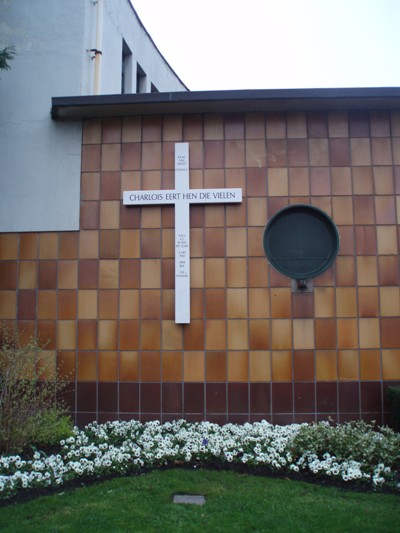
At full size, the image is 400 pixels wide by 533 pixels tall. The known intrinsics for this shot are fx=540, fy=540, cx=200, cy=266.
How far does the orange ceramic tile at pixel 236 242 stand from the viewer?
8.24 metres

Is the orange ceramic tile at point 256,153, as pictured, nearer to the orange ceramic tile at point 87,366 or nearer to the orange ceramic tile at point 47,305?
the orange ceramic tile at point 47,305

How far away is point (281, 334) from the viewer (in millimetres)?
8109

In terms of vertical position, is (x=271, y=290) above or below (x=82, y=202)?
below

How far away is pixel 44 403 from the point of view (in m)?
7.67

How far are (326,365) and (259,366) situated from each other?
1.00m

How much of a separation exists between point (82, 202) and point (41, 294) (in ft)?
5.17

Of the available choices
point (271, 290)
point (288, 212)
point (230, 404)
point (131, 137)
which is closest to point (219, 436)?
point (230, 404)

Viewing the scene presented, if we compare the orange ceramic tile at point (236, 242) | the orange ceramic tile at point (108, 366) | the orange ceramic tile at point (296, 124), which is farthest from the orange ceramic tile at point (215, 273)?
the orange ceramic tile at point (296, 124)

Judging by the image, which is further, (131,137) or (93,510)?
(131,137)

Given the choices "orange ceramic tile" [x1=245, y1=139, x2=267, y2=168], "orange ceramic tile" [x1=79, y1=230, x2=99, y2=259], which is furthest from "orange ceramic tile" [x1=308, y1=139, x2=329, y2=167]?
"orange ceramic tile" [x1=79, y1=230, x2=99, y2=259]

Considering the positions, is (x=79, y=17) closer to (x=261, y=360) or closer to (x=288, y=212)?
(x=288, y=212)

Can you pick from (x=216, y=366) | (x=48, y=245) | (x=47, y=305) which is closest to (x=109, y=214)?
(x=48, y=245)

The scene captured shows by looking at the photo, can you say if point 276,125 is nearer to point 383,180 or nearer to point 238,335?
point 383,180

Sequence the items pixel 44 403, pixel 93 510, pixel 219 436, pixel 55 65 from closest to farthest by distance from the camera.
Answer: pixel 93 510
pixel 219 436
pixel 44 403
pixel 55 65
